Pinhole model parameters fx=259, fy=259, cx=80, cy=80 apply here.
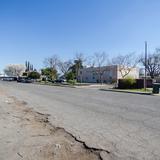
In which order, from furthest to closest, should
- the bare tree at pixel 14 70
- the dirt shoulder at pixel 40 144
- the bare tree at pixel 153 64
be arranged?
the bare tree at pixel 14 70 → the bare tree at pixel 153 64 → the dirt shoulder at pixel 40 144

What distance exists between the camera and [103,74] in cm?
9781

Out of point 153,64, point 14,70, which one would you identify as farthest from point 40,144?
point 14,70

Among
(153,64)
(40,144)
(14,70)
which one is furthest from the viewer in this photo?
(14,70)

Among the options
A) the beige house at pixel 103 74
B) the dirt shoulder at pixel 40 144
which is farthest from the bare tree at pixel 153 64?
the dirt shoulder at pixel 40 144

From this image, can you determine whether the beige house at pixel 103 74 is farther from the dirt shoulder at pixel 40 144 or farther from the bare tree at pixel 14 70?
the bare tree at pixel 14 70

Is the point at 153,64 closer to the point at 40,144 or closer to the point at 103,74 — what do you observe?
the point at 103,74

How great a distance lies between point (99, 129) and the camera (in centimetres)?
850

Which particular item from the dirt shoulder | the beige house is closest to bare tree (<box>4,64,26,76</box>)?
the beige house

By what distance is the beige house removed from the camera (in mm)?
93037

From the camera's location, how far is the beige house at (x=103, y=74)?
93.0 meters

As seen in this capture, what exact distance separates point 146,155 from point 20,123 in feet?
18.6

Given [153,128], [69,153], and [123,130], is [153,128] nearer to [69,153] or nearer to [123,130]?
[123,130]

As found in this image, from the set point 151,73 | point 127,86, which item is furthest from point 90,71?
point 127,86

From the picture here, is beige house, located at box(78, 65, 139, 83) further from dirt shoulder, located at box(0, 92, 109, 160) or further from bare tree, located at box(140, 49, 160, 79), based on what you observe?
dirt shoulder, located at box(0, 92, 109, 160)
